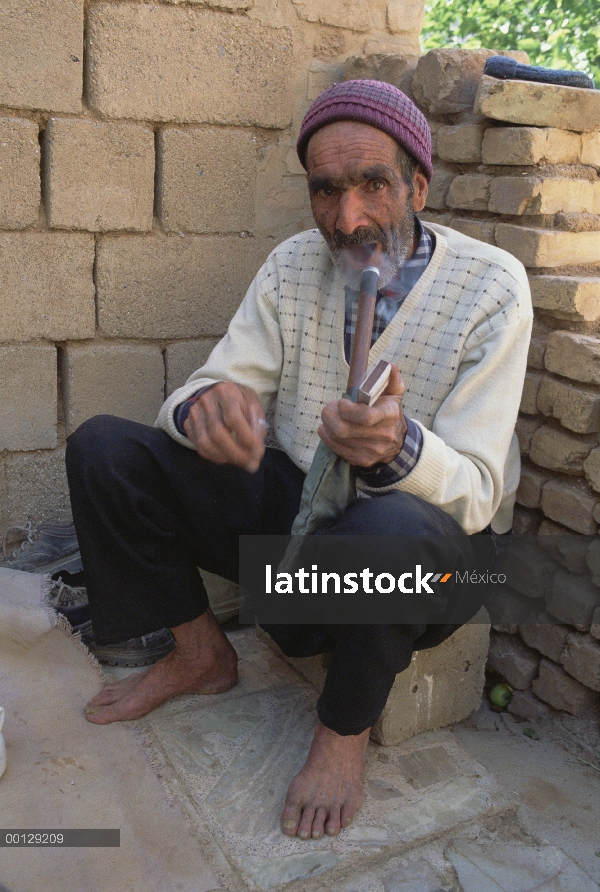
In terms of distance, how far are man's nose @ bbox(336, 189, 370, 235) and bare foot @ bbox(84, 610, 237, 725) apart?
1156 mm

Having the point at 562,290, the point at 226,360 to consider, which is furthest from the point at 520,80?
the point at 226,360

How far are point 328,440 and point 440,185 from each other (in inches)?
58.5

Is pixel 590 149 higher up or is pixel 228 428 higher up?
pixel 590 149

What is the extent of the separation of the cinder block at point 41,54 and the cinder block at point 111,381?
31.8 inches

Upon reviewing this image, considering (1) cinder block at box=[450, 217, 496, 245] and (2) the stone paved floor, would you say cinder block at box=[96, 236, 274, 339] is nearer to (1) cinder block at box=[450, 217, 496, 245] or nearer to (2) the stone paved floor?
(1) cinder block at box=[450, 217, 496, 245]

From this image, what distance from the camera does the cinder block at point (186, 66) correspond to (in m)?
2.66

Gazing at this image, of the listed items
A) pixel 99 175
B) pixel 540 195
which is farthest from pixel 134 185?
pixel 540 195

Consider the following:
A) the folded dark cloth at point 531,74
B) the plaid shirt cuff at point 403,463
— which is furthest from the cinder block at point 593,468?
the folded dark cloth at point 531,74

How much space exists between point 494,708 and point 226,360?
4.81 feet

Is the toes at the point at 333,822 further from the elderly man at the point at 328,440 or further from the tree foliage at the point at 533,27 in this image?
the tree foliage at the point at 533,27

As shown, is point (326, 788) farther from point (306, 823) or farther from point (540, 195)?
point (540, 195)

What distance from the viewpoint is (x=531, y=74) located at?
2629 mm

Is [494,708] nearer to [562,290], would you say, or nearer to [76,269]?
[562,290]

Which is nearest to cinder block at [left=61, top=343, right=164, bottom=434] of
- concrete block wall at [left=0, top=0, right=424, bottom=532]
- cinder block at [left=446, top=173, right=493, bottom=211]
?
concrete block wall at [left=0, top=0, right=424, bottom=532]
